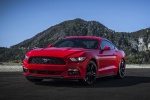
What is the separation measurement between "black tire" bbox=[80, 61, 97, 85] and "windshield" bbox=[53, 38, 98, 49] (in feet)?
2.73

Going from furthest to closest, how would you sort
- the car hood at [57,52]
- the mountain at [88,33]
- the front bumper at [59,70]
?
the mountain at [88,33] < the car hood at [57,52] < the front bumper at [59,70]

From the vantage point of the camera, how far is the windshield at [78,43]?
10211 mm

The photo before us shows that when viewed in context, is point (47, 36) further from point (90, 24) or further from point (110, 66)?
point (110, 66)

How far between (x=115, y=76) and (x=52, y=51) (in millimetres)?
3803

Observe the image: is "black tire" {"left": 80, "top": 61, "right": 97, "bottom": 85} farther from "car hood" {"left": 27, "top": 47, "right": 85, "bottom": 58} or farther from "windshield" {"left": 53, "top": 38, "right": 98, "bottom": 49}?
"windshield" {"left": 53, "top": 38, "right": 98, "bottom": 49}

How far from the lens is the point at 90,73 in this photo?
9.40m

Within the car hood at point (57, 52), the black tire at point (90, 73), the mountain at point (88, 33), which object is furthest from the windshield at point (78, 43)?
the mountain at point (88, 33)

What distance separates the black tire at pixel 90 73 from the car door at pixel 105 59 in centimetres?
45

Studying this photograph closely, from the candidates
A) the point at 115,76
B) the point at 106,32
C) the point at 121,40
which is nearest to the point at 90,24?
the point at 106,32

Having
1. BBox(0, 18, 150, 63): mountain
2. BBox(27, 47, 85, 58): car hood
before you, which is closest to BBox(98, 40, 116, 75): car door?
BBox(27, 47, 85, 58): car hood

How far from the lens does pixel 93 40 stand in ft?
35.0

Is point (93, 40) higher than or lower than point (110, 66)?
higher

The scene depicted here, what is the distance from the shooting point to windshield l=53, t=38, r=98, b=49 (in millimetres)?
10211

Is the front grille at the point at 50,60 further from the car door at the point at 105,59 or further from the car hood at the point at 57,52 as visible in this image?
the car door at the point at 105,59
